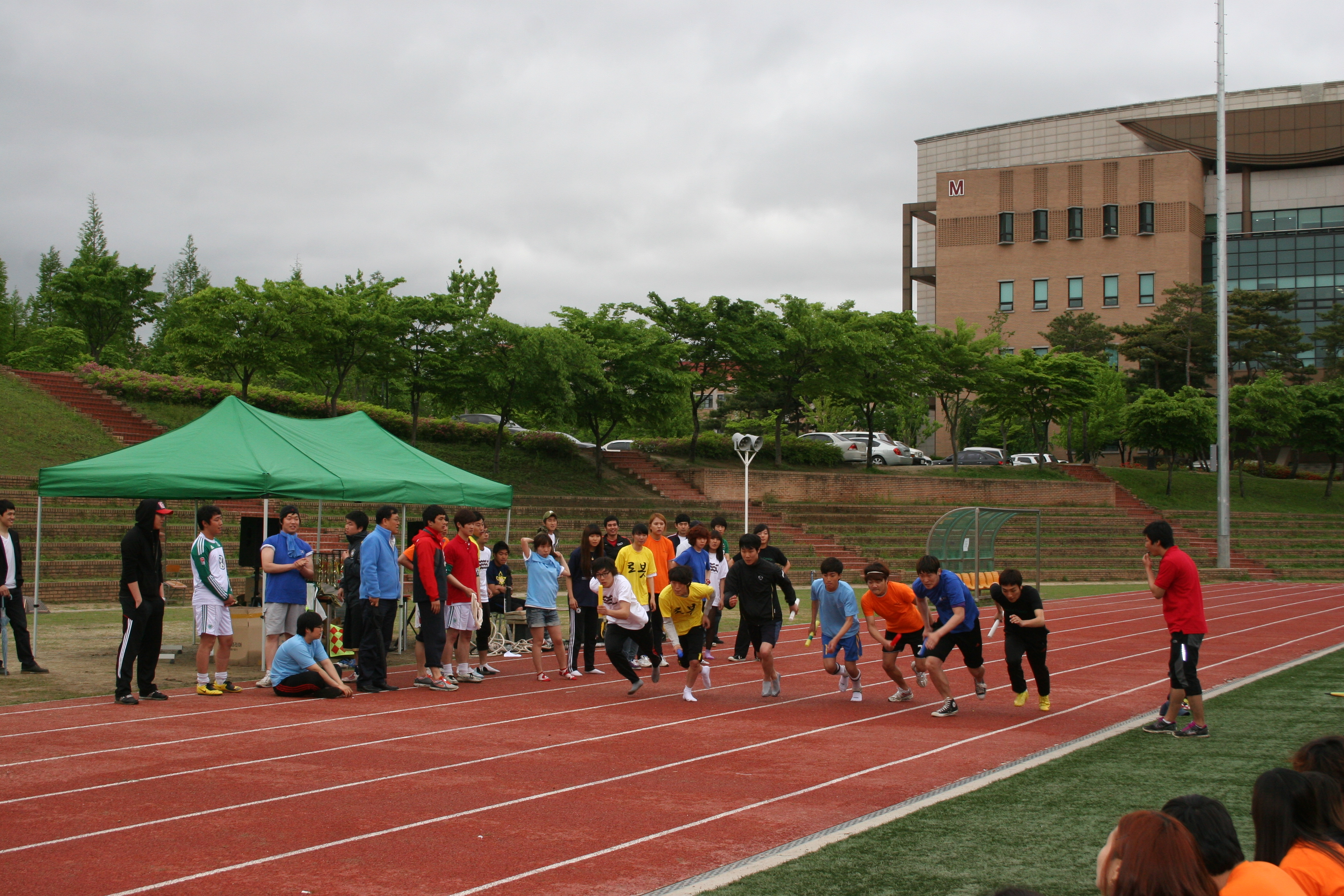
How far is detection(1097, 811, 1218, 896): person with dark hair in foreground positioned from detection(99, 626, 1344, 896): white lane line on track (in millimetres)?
3379

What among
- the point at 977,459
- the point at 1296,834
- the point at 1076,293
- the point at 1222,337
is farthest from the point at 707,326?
the point at 1076,293

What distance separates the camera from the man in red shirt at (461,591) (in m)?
12.0

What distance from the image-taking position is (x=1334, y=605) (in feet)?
81.0

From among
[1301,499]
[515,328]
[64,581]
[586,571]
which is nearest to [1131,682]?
[586,571]

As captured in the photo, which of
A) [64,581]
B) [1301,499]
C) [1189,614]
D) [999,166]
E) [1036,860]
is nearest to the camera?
[1036,860]

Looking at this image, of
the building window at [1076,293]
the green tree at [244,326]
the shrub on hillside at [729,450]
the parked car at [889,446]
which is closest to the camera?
the green tree at [244,326]

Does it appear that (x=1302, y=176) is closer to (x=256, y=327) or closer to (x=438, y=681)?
(x=256, y=327)

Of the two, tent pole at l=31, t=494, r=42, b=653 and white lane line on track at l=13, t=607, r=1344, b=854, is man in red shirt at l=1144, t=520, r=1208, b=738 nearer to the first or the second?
white lane line on track at l=13, t=607, r=1344, b=854

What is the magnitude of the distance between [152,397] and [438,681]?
1000 inches

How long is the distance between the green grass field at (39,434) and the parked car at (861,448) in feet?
86.2

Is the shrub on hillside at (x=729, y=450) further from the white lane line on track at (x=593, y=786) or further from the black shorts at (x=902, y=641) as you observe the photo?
the white lane line on track at (x=593, y=786)

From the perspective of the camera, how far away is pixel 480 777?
7824mm

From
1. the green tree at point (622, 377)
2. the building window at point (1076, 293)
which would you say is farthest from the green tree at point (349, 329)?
the building window at point (1076, 293)

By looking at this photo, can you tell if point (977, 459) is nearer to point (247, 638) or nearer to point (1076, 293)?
point (1076, 293)
